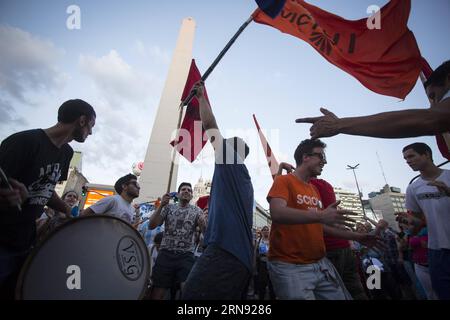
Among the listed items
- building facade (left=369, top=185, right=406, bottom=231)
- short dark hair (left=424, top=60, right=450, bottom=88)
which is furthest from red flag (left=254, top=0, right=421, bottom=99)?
building facade (left=369, top=185, right=406, bottom=231)

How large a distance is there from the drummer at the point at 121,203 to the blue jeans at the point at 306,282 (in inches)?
89.1

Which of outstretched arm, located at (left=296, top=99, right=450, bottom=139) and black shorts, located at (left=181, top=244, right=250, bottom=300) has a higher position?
outstretched arm, located at (left=296, top=99, right=450, bottom=139)

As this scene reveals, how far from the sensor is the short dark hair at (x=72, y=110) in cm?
198

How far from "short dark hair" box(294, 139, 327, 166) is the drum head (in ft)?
5.63

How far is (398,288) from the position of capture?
564 cm

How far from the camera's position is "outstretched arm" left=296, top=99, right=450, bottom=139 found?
1279 mm

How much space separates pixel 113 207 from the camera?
10.9 feet

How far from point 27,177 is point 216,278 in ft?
4.89

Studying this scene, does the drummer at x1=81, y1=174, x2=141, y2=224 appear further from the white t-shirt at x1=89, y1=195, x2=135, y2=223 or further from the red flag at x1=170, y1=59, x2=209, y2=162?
the red flag at x1=170, y1=59, x2=209, y2=162

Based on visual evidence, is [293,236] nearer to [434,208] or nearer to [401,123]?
[401,123]

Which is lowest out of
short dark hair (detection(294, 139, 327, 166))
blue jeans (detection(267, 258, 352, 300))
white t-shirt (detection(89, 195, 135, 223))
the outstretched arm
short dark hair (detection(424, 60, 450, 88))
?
blue jeans (detection(267, 258, 352, 300))

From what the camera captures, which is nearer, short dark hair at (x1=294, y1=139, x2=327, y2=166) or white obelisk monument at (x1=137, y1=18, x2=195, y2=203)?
short dark hair at (x1=294, y1=139, x2=327, y2=166)

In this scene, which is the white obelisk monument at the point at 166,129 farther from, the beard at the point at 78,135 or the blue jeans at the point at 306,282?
the blue jeans at the point at 306,282
